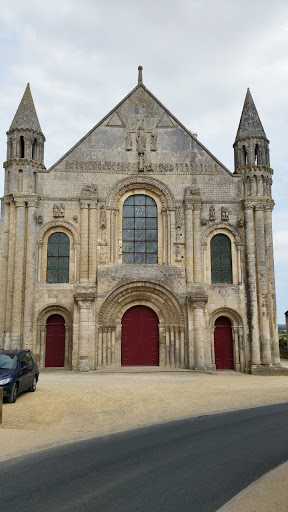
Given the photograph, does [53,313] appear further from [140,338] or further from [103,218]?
[103,218]

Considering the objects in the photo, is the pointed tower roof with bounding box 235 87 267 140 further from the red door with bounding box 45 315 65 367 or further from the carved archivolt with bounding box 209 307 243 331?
the red door with bounding box 45 315 65 367

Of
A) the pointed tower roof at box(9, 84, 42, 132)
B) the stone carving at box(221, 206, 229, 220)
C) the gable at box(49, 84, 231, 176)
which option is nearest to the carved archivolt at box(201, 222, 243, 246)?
the stone carving at box(221, 206, 229, 220)

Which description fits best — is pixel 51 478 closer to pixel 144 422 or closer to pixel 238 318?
pixel 144 422

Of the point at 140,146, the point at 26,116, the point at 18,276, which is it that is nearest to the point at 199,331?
the point at 18,276

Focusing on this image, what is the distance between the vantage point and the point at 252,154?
22719 millimetres

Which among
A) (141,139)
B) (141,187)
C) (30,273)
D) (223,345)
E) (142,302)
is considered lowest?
(223,345)

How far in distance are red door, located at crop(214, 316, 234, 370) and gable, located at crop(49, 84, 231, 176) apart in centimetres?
756

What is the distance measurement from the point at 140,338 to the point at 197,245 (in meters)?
5.17

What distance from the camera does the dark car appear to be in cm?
1130

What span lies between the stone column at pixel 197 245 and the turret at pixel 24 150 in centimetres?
786

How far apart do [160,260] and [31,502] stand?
17.1m

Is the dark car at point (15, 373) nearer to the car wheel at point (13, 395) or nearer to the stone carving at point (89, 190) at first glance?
the car wheel at point (13, 395)

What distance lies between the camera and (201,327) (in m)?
20.5

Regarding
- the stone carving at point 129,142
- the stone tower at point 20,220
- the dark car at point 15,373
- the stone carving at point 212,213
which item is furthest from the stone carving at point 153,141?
the dark car at point 15,373
